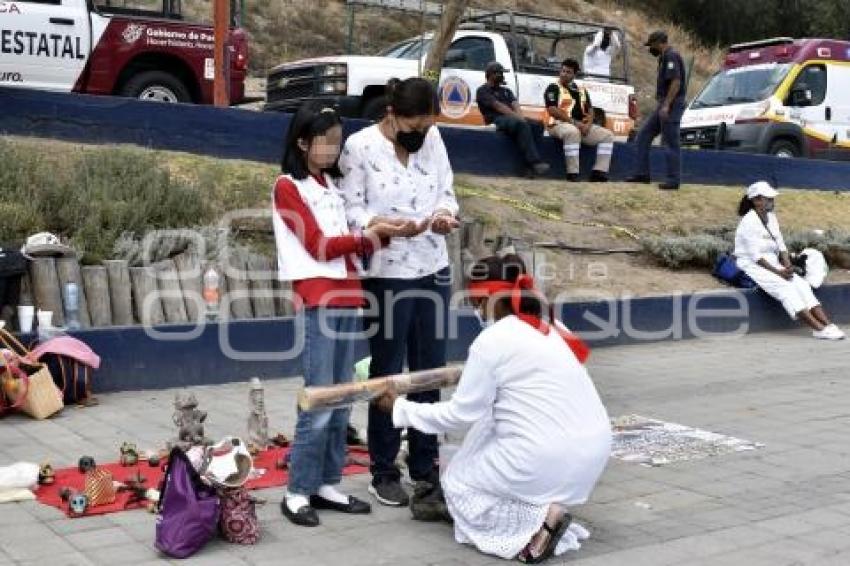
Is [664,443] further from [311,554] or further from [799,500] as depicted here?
[311,554]

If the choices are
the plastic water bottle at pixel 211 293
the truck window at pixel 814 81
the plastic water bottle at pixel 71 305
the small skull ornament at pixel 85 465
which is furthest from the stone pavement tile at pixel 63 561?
the truck window at pixel 814 81

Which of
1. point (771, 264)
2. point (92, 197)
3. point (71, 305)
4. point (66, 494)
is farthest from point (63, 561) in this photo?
point (771, 264)

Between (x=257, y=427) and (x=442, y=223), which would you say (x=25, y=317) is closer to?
(x=257, y=427)

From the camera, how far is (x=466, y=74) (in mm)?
16172

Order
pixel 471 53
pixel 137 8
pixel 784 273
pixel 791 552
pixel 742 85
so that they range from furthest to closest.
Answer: pixel 742 85 < pixel 471 53 < pixel 137 8 < pixel 784 273 < pixel 791 552

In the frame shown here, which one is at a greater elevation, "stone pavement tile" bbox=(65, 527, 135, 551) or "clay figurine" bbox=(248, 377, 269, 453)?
"clay figurine" bbox=(248, 377, 269, 453)

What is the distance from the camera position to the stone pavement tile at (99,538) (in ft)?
16.1

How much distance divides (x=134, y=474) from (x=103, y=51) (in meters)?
8.47

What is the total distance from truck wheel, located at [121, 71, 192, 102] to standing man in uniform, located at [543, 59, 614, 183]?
4.34m

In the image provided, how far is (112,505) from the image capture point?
5.42 meters

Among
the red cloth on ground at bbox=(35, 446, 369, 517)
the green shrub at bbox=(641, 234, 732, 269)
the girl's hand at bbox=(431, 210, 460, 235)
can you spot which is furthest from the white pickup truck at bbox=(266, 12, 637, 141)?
the girl's hand at bbox=(431, 210, 460, 235)

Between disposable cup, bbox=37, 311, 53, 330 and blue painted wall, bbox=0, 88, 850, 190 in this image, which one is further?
blue painted wall, bbox=0, 88, 850, 190

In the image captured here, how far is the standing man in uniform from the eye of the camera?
14031 millimetres

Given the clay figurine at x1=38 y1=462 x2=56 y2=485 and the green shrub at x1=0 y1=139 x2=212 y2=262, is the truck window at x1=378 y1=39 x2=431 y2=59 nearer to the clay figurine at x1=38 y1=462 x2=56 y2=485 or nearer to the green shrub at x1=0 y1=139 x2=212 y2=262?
the green shrub at x1=0 y1=139 x2=212 y2=262
